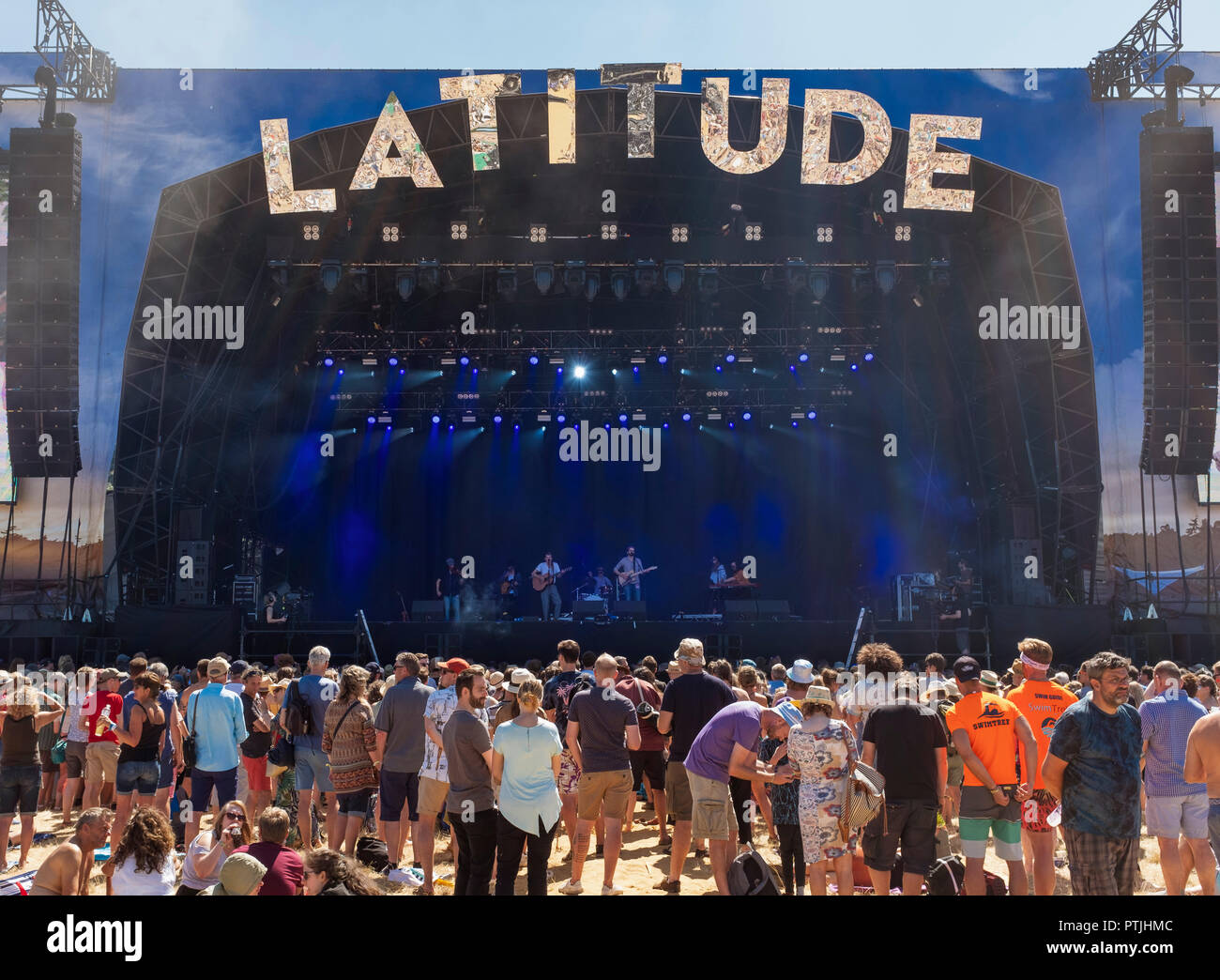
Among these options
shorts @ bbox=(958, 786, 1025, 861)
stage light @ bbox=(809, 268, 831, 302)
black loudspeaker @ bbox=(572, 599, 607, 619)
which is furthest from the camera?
black loudspeaker @ bbox=(572, 599, 607, 619)

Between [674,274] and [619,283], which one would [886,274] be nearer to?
[674,274]

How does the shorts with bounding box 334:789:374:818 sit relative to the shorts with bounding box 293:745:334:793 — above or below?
A: below

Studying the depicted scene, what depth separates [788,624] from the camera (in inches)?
647

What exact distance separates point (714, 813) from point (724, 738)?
1.45ft

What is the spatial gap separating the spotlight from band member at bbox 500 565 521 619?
6.59m

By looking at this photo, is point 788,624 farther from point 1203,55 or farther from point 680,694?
point 1203,55

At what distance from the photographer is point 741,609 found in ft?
61.7

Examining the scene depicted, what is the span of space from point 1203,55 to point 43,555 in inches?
832

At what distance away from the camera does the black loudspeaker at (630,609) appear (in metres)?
17.9

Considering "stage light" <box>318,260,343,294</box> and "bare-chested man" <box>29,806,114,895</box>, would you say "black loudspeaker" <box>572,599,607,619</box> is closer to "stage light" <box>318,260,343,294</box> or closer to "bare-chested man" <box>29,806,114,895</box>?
"stage light" <box>318,260,343,294</box>

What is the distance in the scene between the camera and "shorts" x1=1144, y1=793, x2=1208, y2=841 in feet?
18.7

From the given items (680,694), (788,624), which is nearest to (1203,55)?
(788,624)

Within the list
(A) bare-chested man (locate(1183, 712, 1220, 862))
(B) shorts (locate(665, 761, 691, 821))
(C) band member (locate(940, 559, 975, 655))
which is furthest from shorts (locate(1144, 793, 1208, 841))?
(C) band member (locate(940, 559, 975, 655))

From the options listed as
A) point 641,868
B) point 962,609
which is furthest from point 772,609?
point 641,868
